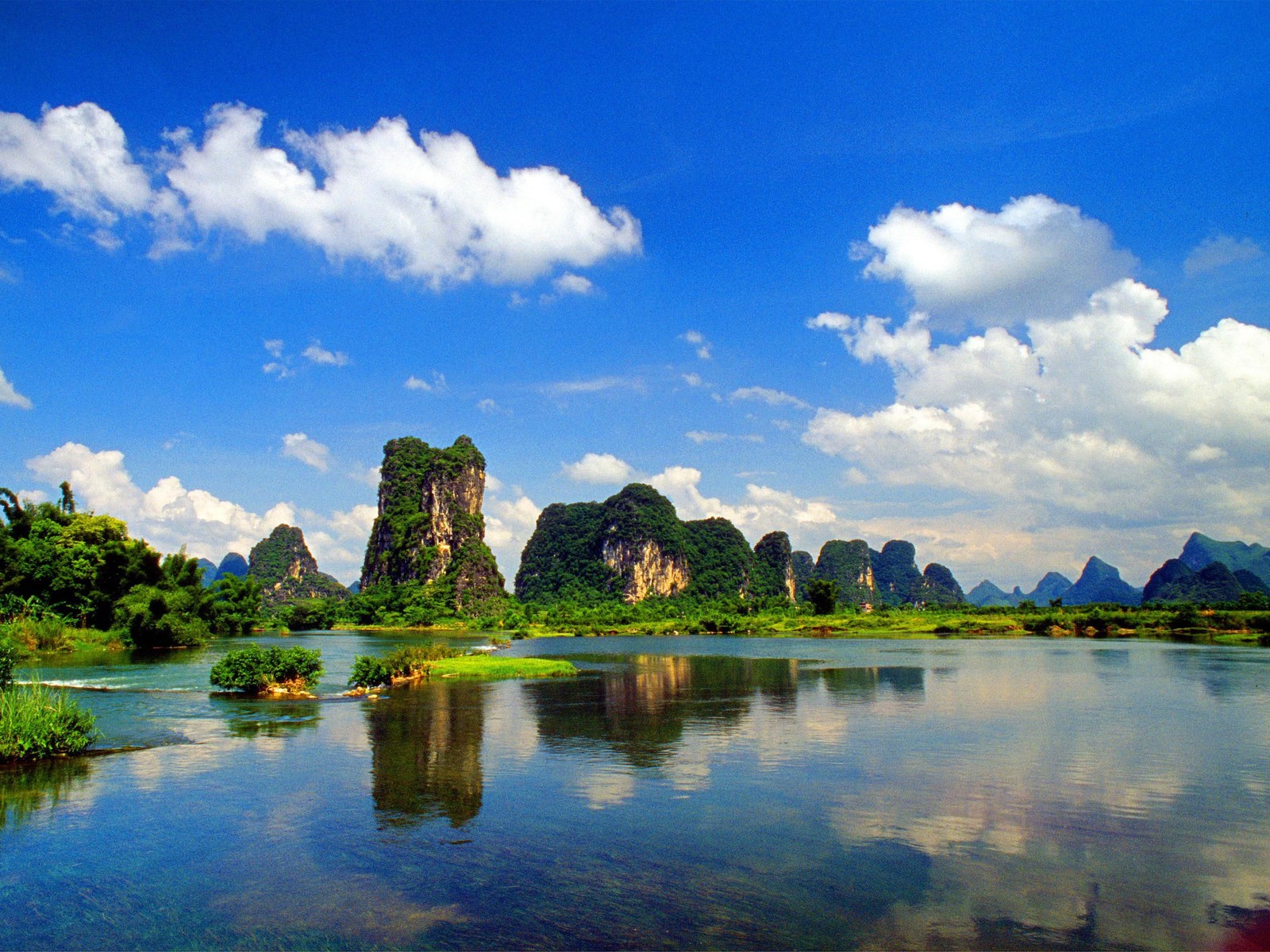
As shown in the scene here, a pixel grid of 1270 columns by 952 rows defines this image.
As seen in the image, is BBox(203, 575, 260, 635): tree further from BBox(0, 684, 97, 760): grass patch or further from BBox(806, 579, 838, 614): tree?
BBox(806, 579, 838, 614): tree

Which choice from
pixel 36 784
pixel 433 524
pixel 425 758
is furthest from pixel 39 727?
pixel 433 524

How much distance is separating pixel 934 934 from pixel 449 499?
133860 millimetres

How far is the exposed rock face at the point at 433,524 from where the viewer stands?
131m

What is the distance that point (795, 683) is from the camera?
35.4m

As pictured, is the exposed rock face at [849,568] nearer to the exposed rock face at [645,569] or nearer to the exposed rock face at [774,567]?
the exposed rock face at [774,567]

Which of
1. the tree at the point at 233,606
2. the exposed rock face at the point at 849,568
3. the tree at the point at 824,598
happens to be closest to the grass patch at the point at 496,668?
the tree at the point at 233,606

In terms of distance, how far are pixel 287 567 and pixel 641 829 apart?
545 feet

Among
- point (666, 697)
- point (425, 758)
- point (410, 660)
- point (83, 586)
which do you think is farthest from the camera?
point (83, 586)

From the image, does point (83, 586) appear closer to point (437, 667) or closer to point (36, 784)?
point (437, 667)

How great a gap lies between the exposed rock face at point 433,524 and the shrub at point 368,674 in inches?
3647

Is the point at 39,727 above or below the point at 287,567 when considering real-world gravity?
below

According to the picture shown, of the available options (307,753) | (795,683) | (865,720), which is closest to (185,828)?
(307,753)

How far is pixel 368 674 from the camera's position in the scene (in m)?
31.2

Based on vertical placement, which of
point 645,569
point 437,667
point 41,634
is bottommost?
point 437,667
